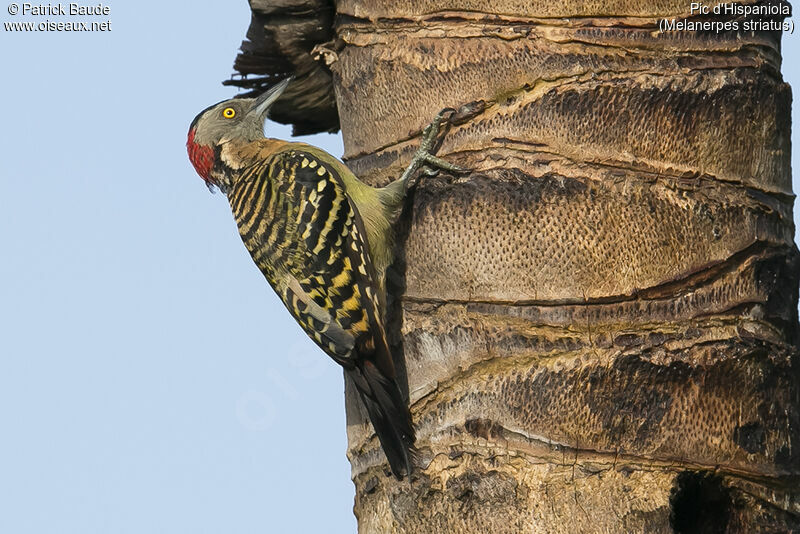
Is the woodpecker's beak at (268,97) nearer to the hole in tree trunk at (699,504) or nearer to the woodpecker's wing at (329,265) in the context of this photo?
the woodpecker's wing at (329,265)

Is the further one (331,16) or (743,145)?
(331,16)

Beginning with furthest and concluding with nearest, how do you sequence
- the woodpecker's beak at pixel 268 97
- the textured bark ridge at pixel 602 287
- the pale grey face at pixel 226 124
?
the pale grey face at pixel 226 124
the woodpecker's beak at pixel 268 97
the textured bark ridge at pixel 602 287

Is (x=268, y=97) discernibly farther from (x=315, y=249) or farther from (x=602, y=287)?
(x=602, y=287)

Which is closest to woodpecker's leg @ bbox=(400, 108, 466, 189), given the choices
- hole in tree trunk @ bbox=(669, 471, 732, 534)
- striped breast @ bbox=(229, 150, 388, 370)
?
striped breast @ bbox=(229, 150, 388, 370)

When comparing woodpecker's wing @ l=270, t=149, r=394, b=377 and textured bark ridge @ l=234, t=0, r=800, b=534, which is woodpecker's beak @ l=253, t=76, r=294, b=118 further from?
textured bark ridge @ l=234, t=0, r=800, b=534

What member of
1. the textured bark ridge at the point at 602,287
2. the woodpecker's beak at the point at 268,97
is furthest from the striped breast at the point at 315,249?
the textured bark ridge at the point at 602,287

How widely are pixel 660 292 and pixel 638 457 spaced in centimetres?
46

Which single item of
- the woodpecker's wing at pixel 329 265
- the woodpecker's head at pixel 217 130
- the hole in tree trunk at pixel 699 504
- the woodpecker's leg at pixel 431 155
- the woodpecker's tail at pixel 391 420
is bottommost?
the hole in tree trunk at pixel 699 504

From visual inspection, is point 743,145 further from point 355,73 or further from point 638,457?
point 355,73

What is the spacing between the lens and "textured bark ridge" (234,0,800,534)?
2750 millimetres

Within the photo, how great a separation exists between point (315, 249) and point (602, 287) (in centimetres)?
162

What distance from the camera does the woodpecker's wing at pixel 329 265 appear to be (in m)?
3.79

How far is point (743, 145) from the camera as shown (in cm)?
302

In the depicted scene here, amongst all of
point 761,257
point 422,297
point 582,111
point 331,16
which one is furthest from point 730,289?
point 331,16
